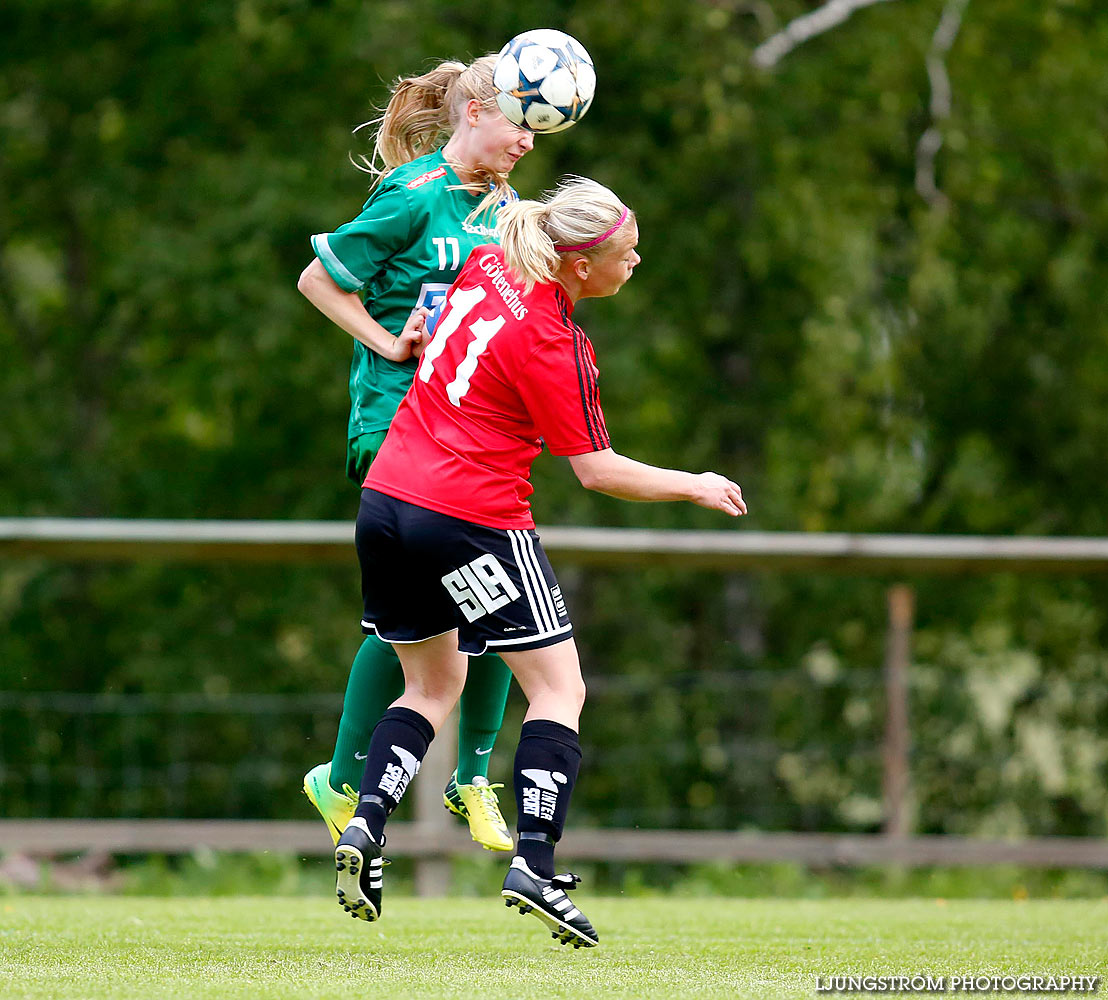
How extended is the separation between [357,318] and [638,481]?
0.88 meters

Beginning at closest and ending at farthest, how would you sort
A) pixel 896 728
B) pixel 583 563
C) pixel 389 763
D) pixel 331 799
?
pixel 389 763, pixel 331 799, pixel 583 563, pixel 896 728

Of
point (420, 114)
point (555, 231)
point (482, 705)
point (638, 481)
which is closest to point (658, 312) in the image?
point (420, 114)

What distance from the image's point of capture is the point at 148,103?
12.9 metres

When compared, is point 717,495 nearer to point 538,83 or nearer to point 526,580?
point 526,580

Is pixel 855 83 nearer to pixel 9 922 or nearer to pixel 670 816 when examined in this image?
pixel 670 816

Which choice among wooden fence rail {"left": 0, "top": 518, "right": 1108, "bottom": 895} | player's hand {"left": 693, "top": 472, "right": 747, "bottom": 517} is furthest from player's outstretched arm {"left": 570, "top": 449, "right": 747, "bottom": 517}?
wooden fence rail {"left": 0, "top": 518, "right": 1108, "bottom": 895}

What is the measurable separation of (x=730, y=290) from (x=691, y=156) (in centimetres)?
124

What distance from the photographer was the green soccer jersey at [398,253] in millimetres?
3740

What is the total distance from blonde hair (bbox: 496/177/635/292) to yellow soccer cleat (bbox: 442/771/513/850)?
1.35 m

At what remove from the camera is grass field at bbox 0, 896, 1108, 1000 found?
2.95 metres

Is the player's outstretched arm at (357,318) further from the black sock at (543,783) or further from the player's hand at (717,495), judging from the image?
the black sock at (543,783)

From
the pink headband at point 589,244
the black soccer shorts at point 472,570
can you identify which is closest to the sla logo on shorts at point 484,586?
the black soccer shorts at point 472,570

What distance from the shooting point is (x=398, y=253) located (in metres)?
3.81

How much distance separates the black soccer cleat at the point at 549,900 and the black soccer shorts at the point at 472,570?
1.62ft
